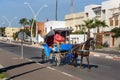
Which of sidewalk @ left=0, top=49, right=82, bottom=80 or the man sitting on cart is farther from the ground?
the man sitting on cart

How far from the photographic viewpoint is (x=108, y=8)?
85.3 m

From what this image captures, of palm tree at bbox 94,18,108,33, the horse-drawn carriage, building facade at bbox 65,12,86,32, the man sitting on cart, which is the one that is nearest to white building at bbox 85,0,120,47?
palm tree at bbox 94,18,108,33

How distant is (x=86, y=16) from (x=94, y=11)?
5.40 m

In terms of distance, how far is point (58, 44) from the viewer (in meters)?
24.6

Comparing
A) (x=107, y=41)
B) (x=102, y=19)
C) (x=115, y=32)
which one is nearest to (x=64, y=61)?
(x=115, y=32)

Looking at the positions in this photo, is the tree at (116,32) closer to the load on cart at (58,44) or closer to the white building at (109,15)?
the white building at (109,15)

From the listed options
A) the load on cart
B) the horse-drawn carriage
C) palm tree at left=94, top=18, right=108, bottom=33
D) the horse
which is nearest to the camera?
the horse

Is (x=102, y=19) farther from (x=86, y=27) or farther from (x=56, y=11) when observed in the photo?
(x=56, y=11)

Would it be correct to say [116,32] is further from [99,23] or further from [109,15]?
[109,15]

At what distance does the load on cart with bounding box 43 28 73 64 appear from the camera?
24.7m

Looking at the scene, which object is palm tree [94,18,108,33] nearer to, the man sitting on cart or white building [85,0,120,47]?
white building [85,0,120,47]

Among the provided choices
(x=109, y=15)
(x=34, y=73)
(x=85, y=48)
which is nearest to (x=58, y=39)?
(x=85, y=48)

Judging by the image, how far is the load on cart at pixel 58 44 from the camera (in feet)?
81.1

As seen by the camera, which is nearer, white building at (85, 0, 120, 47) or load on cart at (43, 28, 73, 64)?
load on cart at (43, 28, 73, 64)
